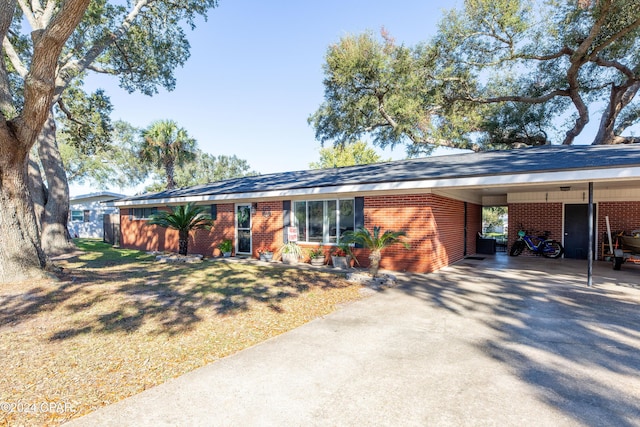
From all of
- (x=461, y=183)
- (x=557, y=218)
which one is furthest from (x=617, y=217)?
(x=461, y=183)

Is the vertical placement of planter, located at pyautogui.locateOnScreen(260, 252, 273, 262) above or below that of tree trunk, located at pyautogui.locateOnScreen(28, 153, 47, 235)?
below

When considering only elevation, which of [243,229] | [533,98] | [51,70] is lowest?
[243,229]

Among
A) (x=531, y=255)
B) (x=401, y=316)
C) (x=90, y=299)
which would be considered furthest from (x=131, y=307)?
(x=531, y=255)

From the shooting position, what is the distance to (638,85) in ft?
49.9

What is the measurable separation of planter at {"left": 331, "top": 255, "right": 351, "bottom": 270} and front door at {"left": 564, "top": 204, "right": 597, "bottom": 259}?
29.1ft

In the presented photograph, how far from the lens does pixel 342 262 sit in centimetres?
953

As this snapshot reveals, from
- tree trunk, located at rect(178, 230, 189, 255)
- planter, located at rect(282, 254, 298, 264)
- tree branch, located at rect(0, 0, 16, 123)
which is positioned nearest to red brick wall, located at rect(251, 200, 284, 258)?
planter, located at rect(282, 254, 298, 264)

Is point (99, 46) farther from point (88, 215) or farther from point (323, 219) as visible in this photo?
point (88, 215)

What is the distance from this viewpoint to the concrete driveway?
8.18 ft

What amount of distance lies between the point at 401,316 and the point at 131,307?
15.0ft

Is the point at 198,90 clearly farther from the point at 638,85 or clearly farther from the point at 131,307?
the point at 638,85

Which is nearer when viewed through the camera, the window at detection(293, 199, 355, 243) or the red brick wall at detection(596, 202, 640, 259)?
the window at detection(293, 199, 355, 243)

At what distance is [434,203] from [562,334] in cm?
493

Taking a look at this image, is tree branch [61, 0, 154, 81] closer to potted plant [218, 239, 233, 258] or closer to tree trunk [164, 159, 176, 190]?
potted plant [218, 239, 233, 258]
